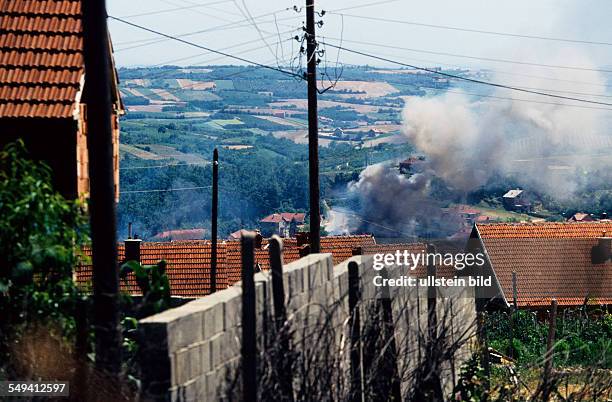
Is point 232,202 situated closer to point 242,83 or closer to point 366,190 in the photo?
point 366,190

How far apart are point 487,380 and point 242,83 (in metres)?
142

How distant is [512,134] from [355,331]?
84.8 meters

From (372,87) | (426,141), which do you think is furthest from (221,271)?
(372,87)

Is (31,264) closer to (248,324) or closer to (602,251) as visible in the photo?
(248,324)

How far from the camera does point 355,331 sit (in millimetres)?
10258

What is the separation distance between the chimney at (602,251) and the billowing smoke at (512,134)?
125ft

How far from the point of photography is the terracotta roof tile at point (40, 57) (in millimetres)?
12430

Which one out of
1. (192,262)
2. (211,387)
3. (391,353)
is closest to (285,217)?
(192,262)

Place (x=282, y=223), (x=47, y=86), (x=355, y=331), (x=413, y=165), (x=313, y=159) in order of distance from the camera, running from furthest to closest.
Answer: (x=282, y=223), (x=413, y=165), (x=313, y=159), (x=47, y=86), (x=355, y=331)

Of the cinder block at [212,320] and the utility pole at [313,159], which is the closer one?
the cinder block at [212,320]

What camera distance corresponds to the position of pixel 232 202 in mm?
103938

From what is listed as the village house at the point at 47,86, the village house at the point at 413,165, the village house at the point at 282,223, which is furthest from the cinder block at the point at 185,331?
the village house at the point at 413,165

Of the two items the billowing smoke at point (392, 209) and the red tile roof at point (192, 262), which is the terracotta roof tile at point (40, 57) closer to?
the red tile roof at point (192, 262)

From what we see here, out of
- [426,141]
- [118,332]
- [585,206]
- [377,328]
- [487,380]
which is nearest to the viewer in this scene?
[118,332]
